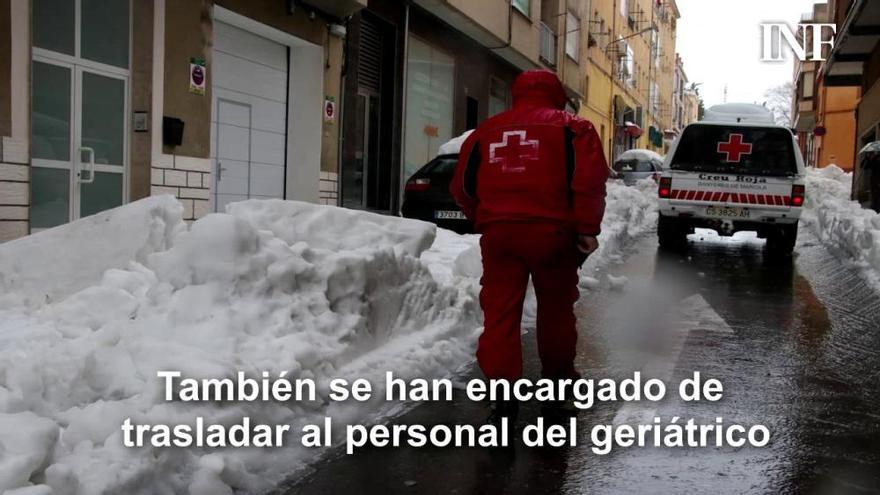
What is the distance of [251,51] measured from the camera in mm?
13711

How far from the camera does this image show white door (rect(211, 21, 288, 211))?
1297 cm

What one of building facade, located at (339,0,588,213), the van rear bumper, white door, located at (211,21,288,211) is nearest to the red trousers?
white door, located at (211,21,288,211)

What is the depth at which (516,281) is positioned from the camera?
4.14 meters

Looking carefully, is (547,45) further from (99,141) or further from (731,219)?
(99,141)

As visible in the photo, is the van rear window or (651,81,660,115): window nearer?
the van rear window

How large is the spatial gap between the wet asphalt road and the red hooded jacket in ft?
3.45

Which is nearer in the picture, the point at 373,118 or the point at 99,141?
the point at 99,141

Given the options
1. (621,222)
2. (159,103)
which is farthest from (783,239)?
(159,103)

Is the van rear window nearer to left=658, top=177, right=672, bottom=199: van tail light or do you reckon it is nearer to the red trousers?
left=658, top=177, right=672, bottom=199: van tail light

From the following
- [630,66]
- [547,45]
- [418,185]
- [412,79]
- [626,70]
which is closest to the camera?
[418,185]

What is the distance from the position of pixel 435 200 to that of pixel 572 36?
63.2 feet

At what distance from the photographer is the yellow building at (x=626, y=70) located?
38250mm

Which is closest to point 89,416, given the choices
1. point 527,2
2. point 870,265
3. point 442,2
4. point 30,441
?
point 30,441

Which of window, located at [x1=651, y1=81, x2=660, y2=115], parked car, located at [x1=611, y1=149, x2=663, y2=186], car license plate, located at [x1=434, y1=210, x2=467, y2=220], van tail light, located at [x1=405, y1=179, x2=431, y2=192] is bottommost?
car license plate, located at [x1=434, y1=210, x2=467, y2=220]
